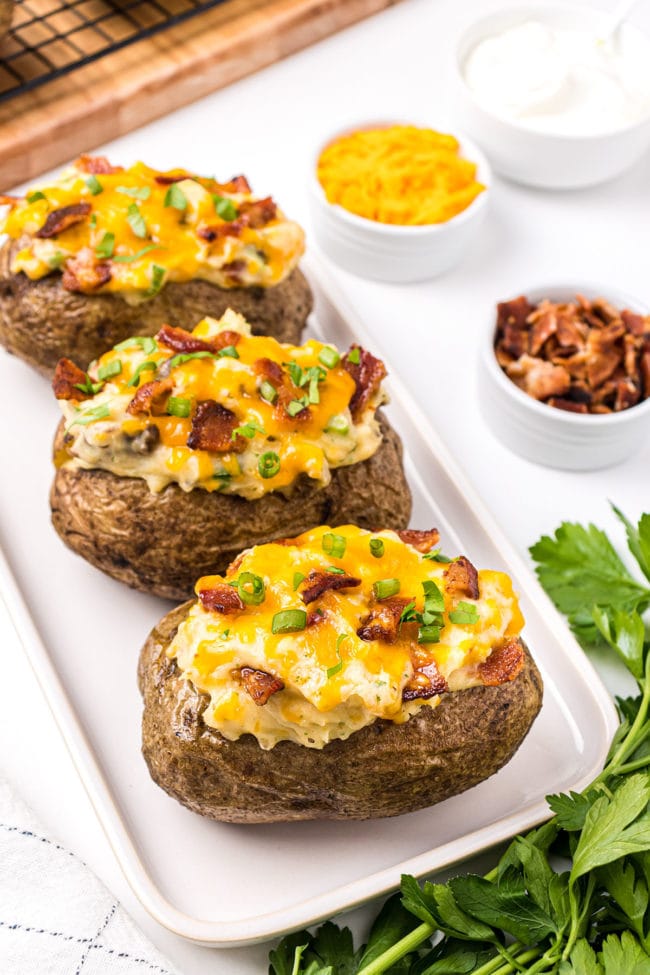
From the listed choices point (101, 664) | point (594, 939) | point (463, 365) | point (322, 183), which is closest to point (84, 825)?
point (101, 664)

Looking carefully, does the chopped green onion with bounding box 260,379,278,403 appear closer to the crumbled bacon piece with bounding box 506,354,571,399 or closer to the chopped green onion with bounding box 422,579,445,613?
the chopped green onion with bounding box 422,579,445,613

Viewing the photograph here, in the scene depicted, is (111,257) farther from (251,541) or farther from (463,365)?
(463,365)

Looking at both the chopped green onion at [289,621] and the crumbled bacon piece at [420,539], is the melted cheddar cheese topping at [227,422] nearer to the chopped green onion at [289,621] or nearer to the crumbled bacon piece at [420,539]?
the crumbled bacon piece at [420,539]

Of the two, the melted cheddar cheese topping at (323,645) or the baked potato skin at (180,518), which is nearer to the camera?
the melted cheddar cheese topping at (323,645)

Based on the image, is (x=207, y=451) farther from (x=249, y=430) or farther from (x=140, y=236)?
(x=140, y=236)

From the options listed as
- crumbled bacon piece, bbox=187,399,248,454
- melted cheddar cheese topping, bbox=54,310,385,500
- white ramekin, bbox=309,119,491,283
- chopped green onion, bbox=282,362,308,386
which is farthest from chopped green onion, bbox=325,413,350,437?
white ramekin, bbox=309,119,491,283

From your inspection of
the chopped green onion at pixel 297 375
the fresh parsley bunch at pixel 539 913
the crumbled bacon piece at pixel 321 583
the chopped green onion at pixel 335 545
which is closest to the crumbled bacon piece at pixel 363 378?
the chopped green onion at pixel 297 375
